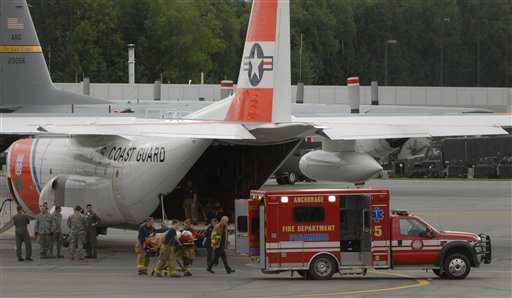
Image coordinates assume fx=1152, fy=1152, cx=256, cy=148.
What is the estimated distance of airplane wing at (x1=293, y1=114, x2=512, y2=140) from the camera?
1101 inches

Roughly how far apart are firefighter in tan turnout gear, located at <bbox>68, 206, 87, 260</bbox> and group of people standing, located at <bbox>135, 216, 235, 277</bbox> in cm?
270

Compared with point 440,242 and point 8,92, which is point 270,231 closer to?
point 440,242

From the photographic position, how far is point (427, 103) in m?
79.4

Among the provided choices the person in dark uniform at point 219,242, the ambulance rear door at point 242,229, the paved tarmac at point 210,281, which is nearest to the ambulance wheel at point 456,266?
the paved tarmac at point 210,281

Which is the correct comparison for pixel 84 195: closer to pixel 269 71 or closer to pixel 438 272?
pixel 269 71

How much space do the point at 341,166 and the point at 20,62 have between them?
1996cm

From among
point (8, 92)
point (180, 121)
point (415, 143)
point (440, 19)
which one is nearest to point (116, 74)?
point (440, 19)

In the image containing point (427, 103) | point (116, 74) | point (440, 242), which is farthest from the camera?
point (116, 74)

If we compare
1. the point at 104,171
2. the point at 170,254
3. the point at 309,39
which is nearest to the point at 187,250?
the point at 170,254

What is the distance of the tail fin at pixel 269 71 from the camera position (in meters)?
27.2

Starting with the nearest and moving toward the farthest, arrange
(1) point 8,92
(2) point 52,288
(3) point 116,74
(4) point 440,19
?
(2) point 52,288 → (1) point 8,92 → (3) point 116,74 → (4) point 440,19

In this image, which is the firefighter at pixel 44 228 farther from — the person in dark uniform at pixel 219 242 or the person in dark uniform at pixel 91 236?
the person in dark uniform at pixel 219 242

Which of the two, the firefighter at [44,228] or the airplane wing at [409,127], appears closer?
the airplane wing at [409,127]

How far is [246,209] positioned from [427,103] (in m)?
55.9
